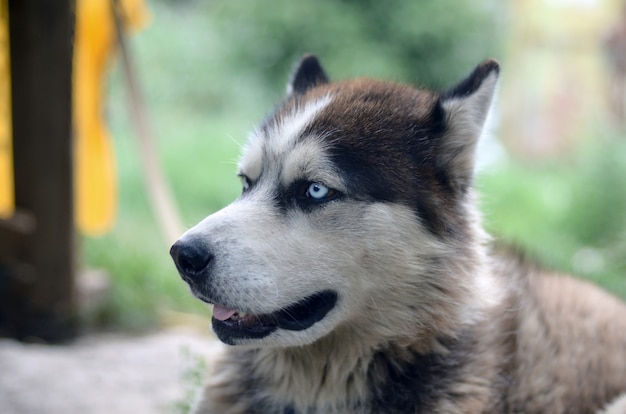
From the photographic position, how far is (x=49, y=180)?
17.0 feet

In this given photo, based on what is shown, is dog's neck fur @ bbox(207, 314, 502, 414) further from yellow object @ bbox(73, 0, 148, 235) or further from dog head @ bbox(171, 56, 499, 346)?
yellow object @ bbox(73, 0, 148, 235)

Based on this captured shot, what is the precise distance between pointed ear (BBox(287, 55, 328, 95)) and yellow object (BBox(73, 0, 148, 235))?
10.1 ft

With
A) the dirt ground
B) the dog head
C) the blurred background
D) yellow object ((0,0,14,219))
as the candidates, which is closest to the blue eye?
the dog head

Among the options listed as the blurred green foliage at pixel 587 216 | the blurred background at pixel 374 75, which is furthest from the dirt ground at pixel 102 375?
the blurred green foliage at pixel 587 216

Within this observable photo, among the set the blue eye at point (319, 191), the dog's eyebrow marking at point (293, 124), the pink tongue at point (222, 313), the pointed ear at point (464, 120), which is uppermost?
the dog's eyebrow marking at point (293, 124)

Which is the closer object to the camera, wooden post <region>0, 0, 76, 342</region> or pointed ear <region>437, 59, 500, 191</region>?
pointed ear <region>437, 59, 500, 191</region>

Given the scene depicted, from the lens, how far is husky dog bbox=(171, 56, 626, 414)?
2865mm

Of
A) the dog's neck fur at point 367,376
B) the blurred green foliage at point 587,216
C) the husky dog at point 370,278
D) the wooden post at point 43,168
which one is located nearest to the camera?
the husky dog at point 370,278

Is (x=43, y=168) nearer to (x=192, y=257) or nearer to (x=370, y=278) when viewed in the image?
(x=192, y=257)

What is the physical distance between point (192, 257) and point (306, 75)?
56.2 inches

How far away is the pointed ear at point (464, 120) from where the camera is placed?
311 centimetres

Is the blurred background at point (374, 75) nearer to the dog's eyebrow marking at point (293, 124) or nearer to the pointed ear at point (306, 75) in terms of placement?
the pointed ear at point (306, 75)

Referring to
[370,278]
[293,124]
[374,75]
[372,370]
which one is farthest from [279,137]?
[374,75]

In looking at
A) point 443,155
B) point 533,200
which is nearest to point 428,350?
point 443,155
